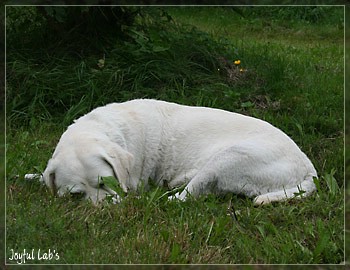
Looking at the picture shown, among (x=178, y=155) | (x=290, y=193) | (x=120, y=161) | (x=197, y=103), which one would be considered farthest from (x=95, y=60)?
(x=290, y=193)

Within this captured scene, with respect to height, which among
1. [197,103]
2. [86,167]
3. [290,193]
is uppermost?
[86,167]

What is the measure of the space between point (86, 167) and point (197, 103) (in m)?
2.15

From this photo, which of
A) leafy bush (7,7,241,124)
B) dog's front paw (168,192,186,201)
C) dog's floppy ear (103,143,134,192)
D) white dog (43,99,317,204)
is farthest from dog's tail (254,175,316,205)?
leafy bush (7,7,241,124)

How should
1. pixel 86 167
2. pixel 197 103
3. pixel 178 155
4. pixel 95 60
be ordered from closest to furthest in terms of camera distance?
pixel 86 167 < pixel 178 155 < pixel 197 103 < pixel 95 60

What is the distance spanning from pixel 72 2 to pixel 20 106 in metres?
1.40

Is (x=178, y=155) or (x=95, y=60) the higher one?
(x=95, y=60)

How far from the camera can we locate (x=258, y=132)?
5270 mm

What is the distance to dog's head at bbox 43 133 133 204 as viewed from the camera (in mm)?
4691

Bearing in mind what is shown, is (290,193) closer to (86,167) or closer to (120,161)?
(120,161)

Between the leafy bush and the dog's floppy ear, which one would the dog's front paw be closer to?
the dog's floppy ear

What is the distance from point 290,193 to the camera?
16.0 ft

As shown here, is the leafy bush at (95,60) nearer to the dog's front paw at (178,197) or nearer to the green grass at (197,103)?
the green grass at (197,103)

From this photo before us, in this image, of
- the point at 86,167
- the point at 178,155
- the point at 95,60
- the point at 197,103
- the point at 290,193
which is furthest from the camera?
the point at 95,60

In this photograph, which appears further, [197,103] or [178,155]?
[197,103]
